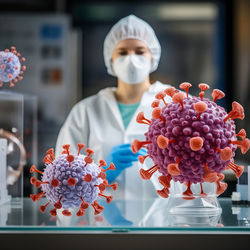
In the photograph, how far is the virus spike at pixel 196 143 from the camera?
0.75 meters

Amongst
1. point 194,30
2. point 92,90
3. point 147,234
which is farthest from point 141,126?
point 194,30

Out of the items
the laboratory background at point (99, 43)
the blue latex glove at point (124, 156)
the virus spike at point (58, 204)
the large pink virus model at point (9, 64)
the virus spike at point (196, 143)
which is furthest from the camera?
the laboratory background at point (99, 43)

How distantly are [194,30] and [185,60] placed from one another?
0.97 feet

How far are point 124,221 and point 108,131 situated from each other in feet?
2.82

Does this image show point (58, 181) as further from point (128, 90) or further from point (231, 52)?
point (231, 52)

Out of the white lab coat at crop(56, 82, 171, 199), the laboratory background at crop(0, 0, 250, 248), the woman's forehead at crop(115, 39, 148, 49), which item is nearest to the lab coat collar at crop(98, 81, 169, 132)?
the white lab coat at crop(56, 82, 171, 199)

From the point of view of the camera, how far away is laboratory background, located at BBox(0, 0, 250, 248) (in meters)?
3.32

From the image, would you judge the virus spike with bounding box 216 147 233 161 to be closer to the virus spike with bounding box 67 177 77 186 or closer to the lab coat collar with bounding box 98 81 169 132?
the virus spike with bounding box 67 177 77 186

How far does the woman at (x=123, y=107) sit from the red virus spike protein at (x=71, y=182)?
25.0 inches

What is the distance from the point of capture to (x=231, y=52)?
11.1 ft

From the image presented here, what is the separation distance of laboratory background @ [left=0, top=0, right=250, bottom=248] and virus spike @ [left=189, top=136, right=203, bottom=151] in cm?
253

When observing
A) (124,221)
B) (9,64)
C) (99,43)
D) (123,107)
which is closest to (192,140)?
(124,221)

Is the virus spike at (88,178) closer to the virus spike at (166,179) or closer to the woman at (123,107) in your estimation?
the virus spike at (166,179)

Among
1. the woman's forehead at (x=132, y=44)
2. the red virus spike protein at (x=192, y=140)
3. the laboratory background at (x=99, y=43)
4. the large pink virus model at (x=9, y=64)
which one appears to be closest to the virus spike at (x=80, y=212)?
the red virus spike protein at (x=192, y=140)
